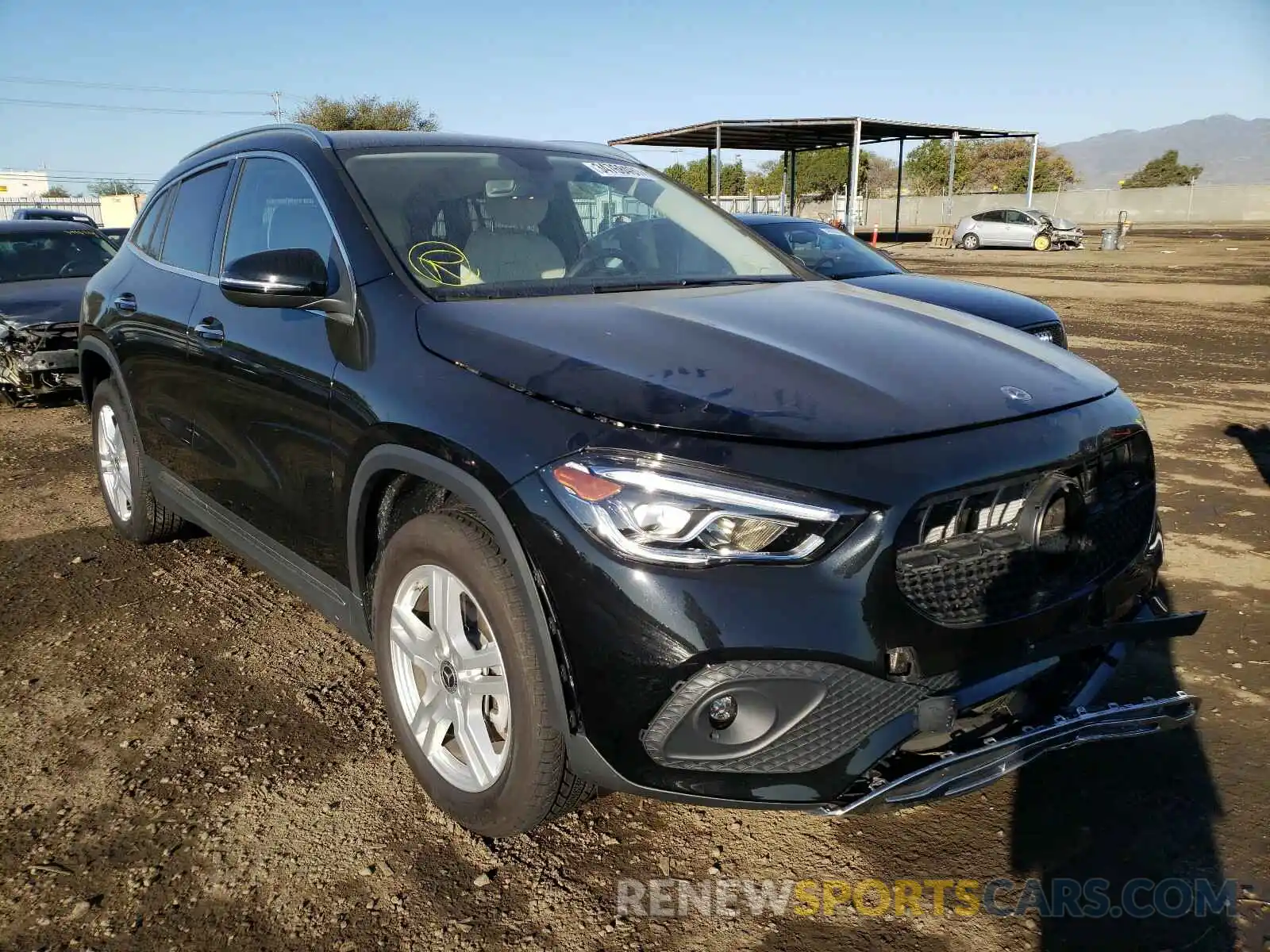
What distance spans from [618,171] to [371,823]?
100 inches

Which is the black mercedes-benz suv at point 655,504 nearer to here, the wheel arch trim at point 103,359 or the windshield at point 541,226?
the windshield at point 541,226

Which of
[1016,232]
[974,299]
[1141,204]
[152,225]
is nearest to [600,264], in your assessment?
[152,225]

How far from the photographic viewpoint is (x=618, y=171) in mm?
3766

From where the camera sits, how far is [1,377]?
8.03 m

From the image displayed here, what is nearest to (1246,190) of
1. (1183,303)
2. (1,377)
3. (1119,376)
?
(1183,303)

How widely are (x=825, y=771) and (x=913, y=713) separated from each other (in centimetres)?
22

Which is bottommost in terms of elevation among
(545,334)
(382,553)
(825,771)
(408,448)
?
(825,771)

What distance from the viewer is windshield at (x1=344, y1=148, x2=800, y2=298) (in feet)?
9.46

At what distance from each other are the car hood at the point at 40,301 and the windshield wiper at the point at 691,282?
6.19 m

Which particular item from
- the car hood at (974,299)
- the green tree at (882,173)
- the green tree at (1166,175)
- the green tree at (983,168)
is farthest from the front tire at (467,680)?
the green tree at (882,173)

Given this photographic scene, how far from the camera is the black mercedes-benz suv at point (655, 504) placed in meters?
1.91

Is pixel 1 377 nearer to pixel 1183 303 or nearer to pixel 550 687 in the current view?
pixel 550 687

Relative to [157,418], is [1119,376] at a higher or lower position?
lower

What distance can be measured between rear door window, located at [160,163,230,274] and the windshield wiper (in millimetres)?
1660
